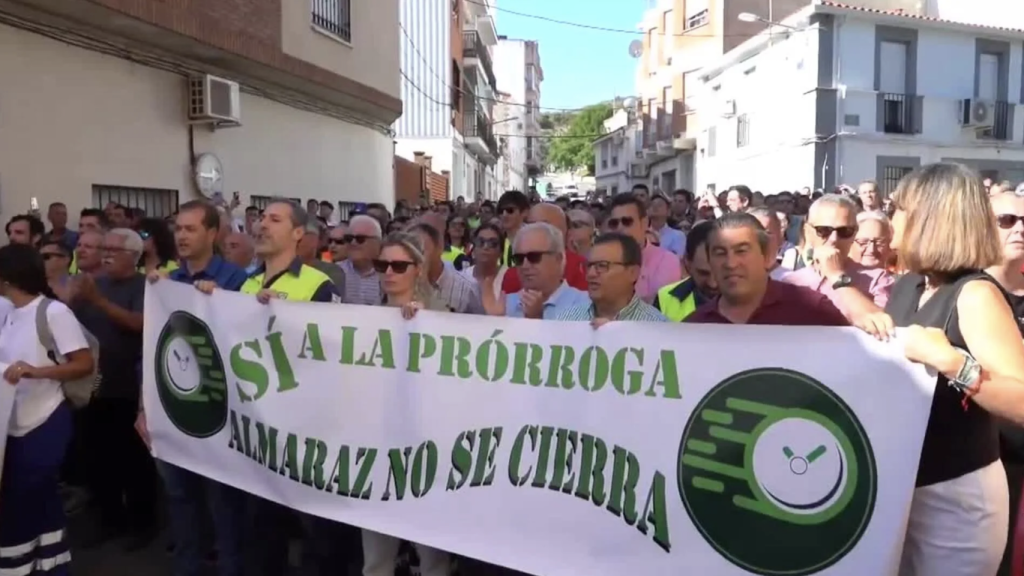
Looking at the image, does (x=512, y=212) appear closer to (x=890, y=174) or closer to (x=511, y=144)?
(x=890, y=174)

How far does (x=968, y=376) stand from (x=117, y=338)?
422 centimetres

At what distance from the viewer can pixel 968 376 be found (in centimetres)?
228

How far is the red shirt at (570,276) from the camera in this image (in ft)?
17.0

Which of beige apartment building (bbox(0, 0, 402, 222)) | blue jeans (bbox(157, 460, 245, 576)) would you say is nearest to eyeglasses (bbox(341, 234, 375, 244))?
blue jeans (bbox(157, 460, 245, 576))

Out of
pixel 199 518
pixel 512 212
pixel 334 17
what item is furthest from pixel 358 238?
pixel 334 17

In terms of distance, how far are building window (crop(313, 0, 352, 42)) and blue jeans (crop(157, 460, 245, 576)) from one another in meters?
11.2

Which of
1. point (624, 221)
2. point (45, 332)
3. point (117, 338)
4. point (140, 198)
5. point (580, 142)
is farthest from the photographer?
point (580, 142)

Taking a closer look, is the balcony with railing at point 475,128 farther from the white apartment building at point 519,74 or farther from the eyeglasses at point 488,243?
the white apartment building at point 519,74

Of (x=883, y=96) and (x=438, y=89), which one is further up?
(x=438, y=89)

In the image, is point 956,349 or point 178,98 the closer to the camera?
point 956,349

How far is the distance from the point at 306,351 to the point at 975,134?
938 inches

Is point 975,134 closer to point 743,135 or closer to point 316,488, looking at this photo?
point 743,135

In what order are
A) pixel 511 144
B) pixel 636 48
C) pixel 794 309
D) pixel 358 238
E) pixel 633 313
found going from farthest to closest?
pixel 511 144
pixel 636 48
pixel 358 238
pixel 633 313
pixel 794 309

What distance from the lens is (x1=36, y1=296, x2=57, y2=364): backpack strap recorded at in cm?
390
